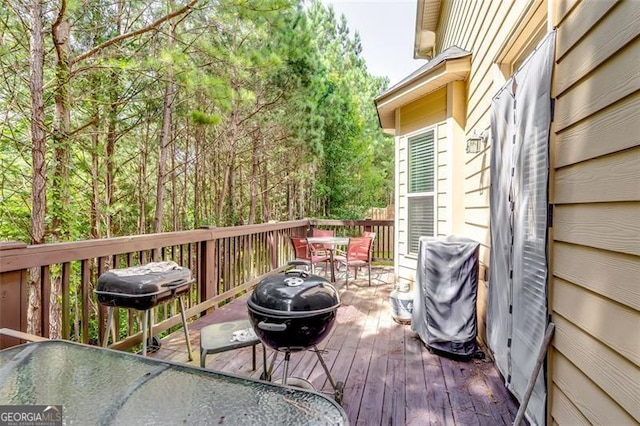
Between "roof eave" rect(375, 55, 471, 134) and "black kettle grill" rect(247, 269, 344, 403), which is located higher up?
"roof eave" rect(375, 55, 471, 134)

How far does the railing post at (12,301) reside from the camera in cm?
179

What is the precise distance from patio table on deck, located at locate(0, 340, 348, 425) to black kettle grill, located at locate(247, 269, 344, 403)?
0.64 metres

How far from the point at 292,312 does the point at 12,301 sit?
1625mm

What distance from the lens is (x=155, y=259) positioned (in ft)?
10.1

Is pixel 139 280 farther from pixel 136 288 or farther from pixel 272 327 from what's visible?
pixel 272 327

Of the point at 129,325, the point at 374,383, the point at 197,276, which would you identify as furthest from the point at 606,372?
the point at 197,276

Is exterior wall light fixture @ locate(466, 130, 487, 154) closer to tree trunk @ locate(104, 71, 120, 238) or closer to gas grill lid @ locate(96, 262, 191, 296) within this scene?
gas grill lid @ locate(96, 262, 191, 296)

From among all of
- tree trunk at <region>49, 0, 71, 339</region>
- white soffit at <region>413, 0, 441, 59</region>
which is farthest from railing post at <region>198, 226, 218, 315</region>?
white soffit at <region>413, 0, 441, 59</region>

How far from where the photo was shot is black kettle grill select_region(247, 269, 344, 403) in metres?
1.73

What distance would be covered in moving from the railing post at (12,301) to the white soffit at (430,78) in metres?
4.10

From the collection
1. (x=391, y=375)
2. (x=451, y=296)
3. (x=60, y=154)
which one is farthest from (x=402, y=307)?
(x=60, y=154)

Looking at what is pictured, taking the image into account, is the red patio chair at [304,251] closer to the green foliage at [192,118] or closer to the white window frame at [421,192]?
the white window frame at [421,192]

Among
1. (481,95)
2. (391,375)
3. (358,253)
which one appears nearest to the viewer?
(391,375)

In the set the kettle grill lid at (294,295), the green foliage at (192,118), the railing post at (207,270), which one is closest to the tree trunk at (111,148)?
the green foliage at (192,118)
